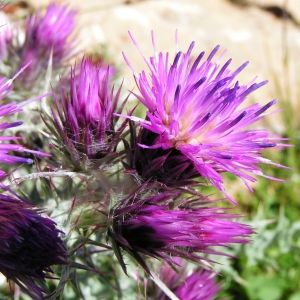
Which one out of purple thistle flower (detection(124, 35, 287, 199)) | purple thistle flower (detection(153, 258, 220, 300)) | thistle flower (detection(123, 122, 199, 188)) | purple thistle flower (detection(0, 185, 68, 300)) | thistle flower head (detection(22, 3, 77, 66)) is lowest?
purple thistle flower (detection(153, 258, 220, 300))

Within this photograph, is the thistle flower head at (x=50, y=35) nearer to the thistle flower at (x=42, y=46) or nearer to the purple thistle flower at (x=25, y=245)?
the thistle flower at (x=42, y=46)

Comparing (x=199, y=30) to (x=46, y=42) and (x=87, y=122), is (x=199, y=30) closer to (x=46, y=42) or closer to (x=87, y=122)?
(x=46, y=42)

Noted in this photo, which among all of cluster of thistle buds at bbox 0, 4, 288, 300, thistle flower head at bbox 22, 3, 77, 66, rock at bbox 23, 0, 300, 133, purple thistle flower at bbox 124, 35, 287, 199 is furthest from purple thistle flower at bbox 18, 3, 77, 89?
rock at bbox 23, 0, 300, 133

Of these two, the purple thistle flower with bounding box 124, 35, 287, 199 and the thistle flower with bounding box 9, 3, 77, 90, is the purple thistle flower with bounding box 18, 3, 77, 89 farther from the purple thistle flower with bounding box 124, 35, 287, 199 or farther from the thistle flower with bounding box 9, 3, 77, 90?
the purple thistle flower with bounding box 124, 35, 287, 199

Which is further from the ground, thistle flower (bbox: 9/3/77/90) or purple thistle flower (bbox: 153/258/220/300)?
thistle flower (bbox: 9/3/77/90)

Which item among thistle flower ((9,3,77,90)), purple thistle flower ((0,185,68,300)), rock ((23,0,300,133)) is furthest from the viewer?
rock ((23,0,300,133))

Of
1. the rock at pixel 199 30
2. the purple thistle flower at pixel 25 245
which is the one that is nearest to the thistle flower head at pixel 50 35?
the purple thistle flower at pixel 25 245
